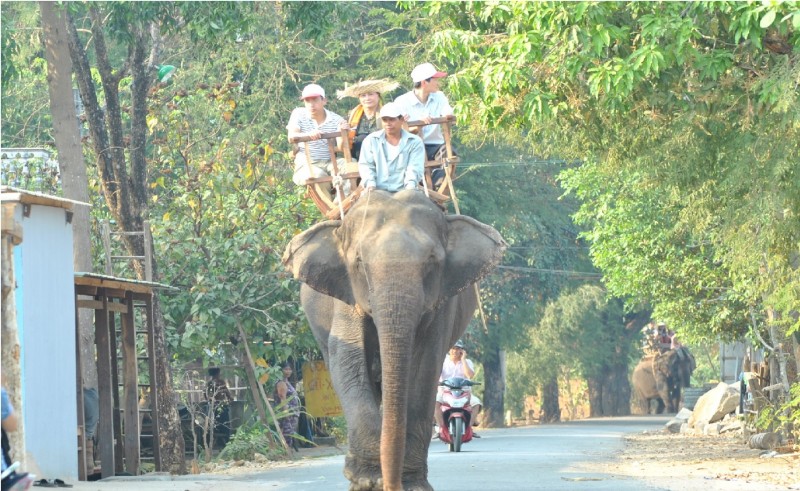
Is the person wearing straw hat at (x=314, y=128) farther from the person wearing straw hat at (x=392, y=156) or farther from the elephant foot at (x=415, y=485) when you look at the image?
the elephant foot at (x=415, y=485)

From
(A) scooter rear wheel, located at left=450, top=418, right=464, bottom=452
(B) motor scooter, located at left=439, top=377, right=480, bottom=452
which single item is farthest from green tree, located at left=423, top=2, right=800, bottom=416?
(A) scooter rear wheel, located at left=450, top=418, right=464, bottom=452

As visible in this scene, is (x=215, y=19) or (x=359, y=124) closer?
(x=359, y=124)

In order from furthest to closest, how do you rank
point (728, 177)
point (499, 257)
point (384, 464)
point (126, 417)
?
point (126, 417)
point (728, 177)
point (499, 257)
point (384, 464)

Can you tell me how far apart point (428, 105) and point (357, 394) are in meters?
2.69

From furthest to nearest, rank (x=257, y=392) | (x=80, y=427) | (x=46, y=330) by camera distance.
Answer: (x=257, y=392) < (x=80, y=427) < (x=46, y=330)

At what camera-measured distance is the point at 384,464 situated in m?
8.73

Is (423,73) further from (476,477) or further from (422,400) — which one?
(476,477)

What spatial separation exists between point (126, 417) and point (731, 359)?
20.4m

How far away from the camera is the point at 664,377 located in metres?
50.0

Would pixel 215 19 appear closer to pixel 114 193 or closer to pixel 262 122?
pixel 114 193

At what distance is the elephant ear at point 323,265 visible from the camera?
32.1 feet

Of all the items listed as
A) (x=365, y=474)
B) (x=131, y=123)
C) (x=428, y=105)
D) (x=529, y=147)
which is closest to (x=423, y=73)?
(x=428, y=105)

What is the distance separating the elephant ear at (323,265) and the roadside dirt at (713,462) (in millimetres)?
4638

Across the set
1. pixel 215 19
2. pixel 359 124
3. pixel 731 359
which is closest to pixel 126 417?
pixel 215 19
